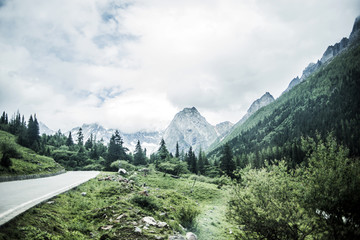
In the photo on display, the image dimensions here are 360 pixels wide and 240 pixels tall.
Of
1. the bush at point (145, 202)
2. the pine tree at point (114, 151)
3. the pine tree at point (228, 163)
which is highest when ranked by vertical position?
the pine tree at point (114, 151)

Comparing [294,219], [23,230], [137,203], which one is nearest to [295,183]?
[294,219]

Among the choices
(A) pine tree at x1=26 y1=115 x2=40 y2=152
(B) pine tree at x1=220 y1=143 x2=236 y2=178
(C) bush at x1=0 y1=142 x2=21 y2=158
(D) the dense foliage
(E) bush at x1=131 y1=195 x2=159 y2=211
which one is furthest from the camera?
(A) pine tree at x1=26 y1=115 x2=40 y2=152

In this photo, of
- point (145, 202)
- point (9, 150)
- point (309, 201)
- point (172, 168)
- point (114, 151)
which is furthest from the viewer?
point (114, 151)

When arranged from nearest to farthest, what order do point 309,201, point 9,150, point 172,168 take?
point 309,201 → point 9,150 → point 172,168

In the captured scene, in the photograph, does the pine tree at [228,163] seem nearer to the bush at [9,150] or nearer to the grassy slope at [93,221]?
the grassy slope at [93,221]

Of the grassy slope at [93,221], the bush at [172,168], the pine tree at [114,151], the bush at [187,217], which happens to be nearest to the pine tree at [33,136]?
the pine tree at [114,151]

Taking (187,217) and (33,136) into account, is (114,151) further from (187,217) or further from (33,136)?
(187,217)

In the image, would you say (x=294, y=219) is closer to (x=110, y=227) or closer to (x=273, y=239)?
(x=273, y=239)

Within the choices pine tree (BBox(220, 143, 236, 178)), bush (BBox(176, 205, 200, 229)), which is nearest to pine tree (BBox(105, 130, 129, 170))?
pine tree (BBox(220, 143, 236, 178))

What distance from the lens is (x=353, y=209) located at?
30.9ft

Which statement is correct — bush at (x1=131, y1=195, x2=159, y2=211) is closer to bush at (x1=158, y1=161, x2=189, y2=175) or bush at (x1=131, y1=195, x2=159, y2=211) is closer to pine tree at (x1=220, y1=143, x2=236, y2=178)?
bush at (x1=158, y1=161, x2=189, y2=175)

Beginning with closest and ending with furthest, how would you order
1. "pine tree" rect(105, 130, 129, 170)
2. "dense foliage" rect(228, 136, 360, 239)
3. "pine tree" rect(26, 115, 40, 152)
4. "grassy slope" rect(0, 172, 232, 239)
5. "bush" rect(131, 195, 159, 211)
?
A: "grassy slope" rect(0, 172, 232, 239)
"dense foliage" rect(228, 136, 360, 239)
"bush" rect(131, 195, 159, 211)
"pine tree" rect(105, 130, 129, 170)
"pine tree" rect(26, 115, 40, 152)

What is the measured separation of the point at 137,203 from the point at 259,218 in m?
9.22

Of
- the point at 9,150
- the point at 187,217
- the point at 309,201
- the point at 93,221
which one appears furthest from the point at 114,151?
the point at 309,201
